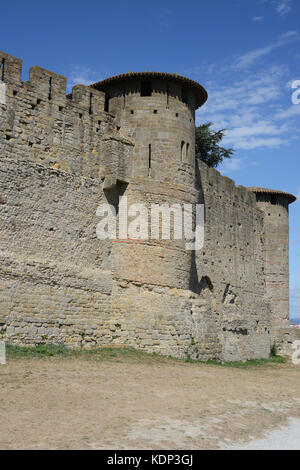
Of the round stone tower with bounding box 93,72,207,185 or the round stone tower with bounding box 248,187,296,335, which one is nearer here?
the round stone tower with bounding box 93,72,207,185

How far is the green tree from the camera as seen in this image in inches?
1137

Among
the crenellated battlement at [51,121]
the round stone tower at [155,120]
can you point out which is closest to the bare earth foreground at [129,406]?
the crenellated battlement at [51,121]

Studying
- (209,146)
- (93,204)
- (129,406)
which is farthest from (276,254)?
(129,406)

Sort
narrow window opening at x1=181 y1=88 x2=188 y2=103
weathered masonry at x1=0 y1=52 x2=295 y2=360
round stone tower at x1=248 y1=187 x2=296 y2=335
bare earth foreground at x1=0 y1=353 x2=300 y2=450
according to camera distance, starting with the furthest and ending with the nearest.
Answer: round stone tower at x1=248 y1=187 x2=296 y2=335 → narrow window opening at x1=181 y1=88 x2=188 y2=103 → weathered masonry at x1=0 y1=52 x2=295 y2=360 → bare earth foreground at x1=0 y1=353 x2=300 y2=450

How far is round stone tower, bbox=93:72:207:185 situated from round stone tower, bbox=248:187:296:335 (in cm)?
1193

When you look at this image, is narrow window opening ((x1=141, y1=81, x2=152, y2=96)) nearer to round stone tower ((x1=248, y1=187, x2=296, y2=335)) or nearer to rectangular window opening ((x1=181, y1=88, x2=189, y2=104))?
rectangular window opening ((x1=181, y1=88, x2=189, y2=104))

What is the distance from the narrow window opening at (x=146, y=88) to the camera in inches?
643

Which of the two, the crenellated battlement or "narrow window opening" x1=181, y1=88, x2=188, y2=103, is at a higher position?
"narrow window opening" x1=181, y1=88, x2=188, y2=103

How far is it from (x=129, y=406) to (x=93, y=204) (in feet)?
25.5

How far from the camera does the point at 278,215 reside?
27.6 meters

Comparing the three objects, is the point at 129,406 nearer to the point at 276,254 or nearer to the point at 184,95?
the point at 184,95

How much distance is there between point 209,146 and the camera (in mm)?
29109

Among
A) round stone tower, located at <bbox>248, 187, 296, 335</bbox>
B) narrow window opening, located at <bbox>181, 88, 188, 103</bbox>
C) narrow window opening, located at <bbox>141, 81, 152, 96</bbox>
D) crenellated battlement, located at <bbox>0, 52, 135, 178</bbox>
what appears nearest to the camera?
crenellated battlement, located at <bbox>0, 52, 135, 178</bbox>

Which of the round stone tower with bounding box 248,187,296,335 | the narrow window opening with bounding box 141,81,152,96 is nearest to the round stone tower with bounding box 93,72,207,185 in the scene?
the narrow window opening with bounding box 141,81,152,96
